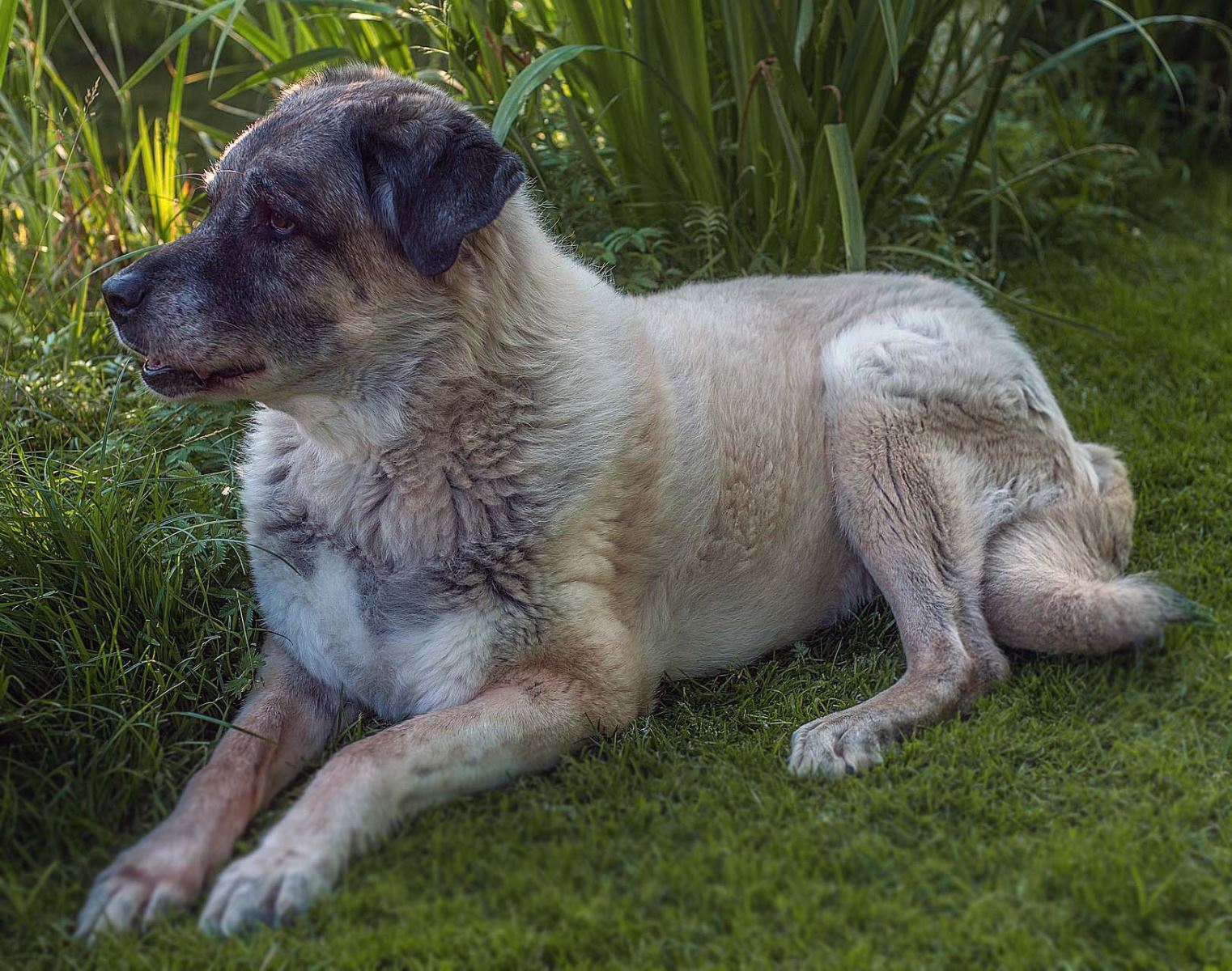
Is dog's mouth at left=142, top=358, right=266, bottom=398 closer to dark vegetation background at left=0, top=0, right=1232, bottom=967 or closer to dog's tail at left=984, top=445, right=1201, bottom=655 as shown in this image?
dark vegetation background at left=0, top=0, right=1232, bottom=967

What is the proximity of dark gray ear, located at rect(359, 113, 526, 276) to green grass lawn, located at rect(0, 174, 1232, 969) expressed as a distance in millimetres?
1052

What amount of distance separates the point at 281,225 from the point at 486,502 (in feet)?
2.63

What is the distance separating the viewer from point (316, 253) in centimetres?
285

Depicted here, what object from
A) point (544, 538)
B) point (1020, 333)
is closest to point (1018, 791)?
point (544, 538)

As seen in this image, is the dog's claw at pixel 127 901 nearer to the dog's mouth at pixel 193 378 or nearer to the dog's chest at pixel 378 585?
the dog's chest at pixel 378 585

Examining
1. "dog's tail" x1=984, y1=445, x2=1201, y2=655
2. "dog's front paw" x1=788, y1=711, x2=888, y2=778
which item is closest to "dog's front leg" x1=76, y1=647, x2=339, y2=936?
"dog's front paw" x1=788, y1=711, x2=888, y2=778

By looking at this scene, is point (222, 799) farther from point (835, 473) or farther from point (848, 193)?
point (848, 193)

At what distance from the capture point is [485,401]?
2982mm

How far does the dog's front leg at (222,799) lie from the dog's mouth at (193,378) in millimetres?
706

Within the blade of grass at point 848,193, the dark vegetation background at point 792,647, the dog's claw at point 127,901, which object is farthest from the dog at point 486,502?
the blade of grass at point 848,193

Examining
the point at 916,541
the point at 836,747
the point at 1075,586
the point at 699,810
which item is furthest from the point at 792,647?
the point at 699,810

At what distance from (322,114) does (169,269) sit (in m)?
0.52

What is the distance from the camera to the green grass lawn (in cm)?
230

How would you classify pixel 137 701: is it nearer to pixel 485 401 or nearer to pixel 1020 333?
pixel 485 401
